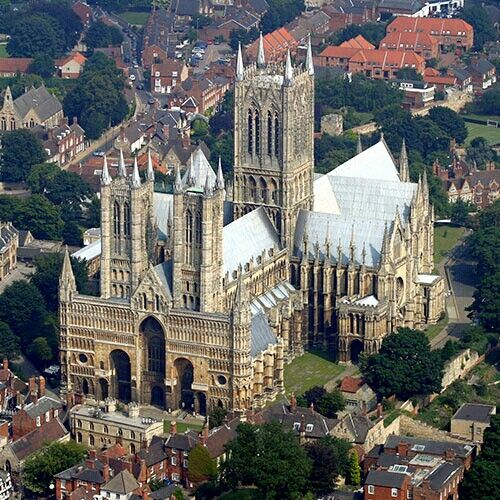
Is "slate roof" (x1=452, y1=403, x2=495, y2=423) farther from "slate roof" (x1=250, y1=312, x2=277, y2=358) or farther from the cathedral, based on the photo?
"slate roof" (x1=250, y1=312, x2=277, y2=358)

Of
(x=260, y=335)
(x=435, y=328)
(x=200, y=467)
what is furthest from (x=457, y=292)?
(x=200, y=467)

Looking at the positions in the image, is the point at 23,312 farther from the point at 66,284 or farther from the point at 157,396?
the point at 157,396

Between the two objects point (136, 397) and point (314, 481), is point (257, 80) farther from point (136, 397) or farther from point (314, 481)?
point (314, 481)

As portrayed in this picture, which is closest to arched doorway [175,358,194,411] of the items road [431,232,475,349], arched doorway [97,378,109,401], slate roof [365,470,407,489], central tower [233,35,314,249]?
arched doorway [97,378,109,401]

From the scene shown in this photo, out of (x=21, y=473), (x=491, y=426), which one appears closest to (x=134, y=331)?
(x=21, y=473)

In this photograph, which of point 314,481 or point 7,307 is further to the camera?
point 7,307

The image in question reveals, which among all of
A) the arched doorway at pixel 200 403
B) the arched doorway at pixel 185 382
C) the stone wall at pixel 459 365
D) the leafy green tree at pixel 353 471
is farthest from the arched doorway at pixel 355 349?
the leafy green tree at pixel 353 471
